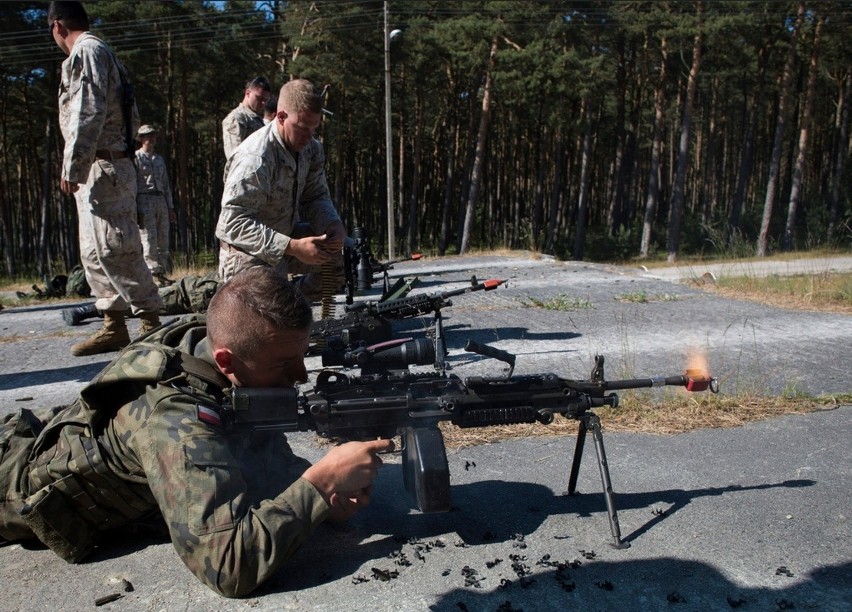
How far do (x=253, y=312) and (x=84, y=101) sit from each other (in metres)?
4.01

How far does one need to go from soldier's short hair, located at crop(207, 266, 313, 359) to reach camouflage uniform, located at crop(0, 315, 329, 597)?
177 millimetres

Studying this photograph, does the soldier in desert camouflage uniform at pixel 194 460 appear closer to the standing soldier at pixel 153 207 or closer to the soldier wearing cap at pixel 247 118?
the soldier wearing cap at pixel 247 118

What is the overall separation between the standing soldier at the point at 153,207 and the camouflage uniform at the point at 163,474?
313 inches

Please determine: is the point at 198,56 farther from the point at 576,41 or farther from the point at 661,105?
the point at 661,105

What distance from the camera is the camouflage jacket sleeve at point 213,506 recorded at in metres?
2.13

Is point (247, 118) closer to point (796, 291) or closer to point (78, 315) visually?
point (78, 315)

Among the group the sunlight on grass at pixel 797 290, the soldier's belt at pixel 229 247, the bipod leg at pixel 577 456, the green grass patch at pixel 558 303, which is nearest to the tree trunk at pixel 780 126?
the sunlight on grass at pixel 797 290

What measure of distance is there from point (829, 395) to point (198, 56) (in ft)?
93.4

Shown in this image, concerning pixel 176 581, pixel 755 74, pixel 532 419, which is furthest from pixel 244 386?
pixel 755 74

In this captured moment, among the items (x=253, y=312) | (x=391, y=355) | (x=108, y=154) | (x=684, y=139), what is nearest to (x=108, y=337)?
(x=108, y=154)

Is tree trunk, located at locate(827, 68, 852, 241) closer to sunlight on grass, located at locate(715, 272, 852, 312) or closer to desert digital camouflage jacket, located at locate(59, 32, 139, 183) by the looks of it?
sunlight on grass, located at locate(715, 272, 852, 312)

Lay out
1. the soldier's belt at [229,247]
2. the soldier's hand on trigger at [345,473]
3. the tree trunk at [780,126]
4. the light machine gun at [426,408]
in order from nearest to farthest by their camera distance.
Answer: the soldier's hand on trigger at [345,473], the light machine gun at [426,408], the soldier's belt at [229,247], the tree trunk at [780,126]

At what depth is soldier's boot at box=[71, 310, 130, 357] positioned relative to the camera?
6051 mm

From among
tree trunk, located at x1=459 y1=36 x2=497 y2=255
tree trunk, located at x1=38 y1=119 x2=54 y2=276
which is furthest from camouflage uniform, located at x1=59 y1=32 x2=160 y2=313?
tree trunk, located at x1=38 y1=119 x2=54 y2=276
